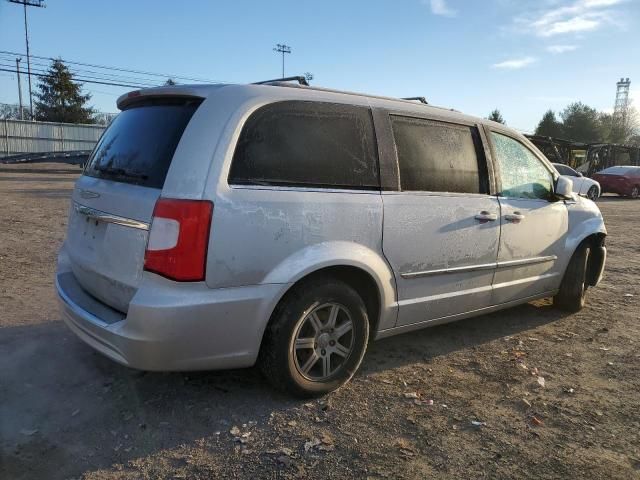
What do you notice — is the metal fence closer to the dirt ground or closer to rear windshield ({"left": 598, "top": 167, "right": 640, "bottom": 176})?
rear windshield ({"left": 598, "top": 167, "right": 640, "bottom": 176})

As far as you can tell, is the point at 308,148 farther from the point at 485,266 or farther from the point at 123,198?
the point at 485,266

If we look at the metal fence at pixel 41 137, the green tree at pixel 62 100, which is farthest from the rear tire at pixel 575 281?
the green tree at pixel 62 100

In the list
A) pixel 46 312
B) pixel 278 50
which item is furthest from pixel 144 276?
pixel 278 50

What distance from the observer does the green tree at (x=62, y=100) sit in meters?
50.4

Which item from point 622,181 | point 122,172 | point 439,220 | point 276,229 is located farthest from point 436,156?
point 622,181

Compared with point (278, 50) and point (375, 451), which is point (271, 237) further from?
point (278, 50)

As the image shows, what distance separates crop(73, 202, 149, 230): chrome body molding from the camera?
2.81 metres

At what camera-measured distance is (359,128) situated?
11.2 feet

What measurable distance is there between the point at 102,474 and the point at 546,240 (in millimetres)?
3873

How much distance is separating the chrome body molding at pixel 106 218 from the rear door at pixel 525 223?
108 inches

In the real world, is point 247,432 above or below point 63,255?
→ below

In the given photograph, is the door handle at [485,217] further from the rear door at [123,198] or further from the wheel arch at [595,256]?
the rear door at [123,198]

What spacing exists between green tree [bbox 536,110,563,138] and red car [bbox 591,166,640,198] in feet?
157

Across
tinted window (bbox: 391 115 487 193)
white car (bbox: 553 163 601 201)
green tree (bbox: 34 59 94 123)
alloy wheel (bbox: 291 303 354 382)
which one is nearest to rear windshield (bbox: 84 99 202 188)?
alloy wheel (bbox: 291 303 354 382)
